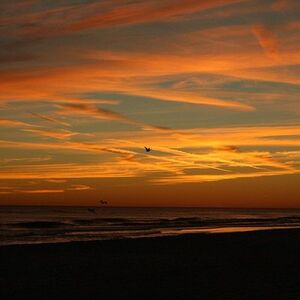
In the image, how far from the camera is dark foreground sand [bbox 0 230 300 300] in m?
15.0

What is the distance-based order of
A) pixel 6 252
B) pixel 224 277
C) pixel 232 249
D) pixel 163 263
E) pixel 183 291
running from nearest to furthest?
1. pixel 183 291
2. pixel 224 277
3. pixel 163 263
4. pixel 6 252
5. pixel 232 249

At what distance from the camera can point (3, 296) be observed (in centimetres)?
1475

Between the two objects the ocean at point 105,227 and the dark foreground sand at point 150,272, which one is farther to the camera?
the ocean at point 105,227

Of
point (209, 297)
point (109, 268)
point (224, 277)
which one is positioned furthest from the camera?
point (109, 268)

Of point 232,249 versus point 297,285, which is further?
point 232,249

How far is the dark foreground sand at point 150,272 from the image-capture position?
15.0 m

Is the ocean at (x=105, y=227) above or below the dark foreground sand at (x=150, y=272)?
above

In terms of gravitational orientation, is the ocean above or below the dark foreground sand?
above

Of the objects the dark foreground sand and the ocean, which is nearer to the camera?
the dark foreground sand

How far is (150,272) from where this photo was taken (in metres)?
19.2

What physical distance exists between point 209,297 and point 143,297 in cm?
180

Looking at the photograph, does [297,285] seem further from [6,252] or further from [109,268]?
[6,252]

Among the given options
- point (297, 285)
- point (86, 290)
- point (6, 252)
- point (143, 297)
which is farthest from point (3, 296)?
point (6, 252)

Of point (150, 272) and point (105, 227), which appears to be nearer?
point (150, 272)
